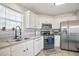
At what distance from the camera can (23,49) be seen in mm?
1274

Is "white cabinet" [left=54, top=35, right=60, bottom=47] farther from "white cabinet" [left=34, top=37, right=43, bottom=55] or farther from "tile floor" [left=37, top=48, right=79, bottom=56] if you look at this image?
"white cabinet" [left=34, top=37, right=43, bottom=55]

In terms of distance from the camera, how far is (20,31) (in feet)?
3.91

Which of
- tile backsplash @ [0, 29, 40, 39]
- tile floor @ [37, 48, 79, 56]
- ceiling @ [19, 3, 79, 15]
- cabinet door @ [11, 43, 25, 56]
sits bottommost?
tile floor @ [37, 48, 79, 56]

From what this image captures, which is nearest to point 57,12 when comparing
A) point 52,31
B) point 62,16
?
point 62,16

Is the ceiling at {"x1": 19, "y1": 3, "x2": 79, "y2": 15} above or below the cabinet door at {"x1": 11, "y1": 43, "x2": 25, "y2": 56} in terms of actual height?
above

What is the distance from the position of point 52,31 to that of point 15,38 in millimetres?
552

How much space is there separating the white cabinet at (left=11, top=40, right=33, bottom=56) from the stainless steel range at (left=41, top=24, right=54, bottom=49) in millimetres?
A: 238

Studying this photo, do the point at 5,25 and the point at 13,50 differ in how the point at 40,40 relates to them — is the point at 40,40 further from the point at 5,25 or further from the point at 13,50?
the point at 5,25

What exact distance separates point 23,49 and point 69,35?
2.44 ft

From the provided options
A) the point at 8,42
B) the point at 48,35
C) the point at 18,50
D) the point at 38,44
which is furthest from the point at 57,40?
the point at 8,42

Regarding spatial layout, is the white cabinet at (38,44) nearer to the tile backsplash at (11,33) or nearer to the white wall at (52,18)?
the tile backsplash at (11,33)

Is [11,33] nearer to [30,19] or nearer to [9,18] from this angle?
[9,18]

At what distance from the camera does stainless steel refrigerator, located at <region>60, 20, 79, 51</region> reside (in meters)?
1.23

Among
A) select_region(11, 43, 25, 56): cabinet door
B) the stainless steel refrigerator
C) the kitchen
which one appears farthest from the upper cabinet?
the stainless steel refrigerator
